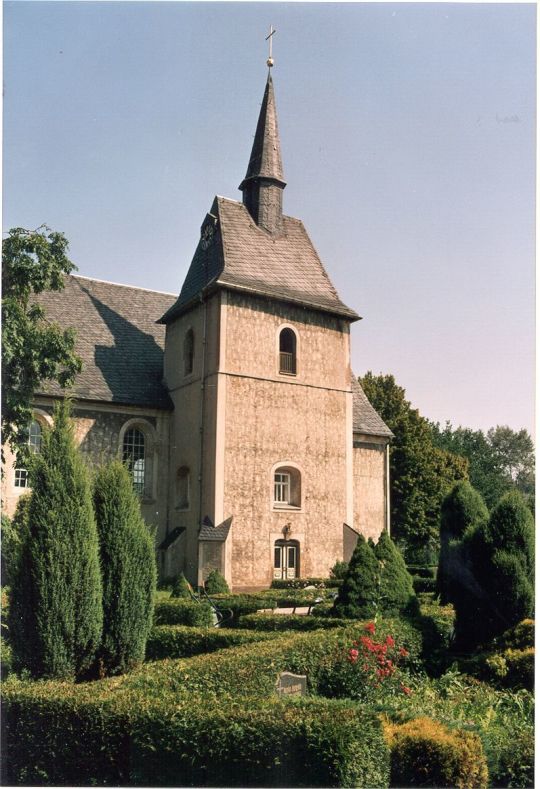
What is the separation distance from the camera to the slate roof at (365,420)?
31250 mm

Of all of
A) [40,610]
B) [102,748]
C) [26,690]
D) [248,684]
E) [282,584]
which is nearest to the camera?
[102,748]

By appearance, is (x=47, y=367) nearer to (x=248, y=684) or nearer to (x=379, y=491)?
Result: (x=248, y=684)

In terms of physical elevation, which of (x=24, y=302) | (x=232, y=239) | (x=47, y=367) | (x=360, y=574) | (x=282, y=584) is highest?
(x=232, y=239)

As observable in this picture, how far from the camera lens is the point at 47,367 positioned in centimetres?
1973

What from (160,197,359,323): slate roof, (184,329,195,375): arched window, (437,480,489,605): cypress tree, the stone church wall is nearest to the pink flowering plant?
(437,480,489,605): cypress tree

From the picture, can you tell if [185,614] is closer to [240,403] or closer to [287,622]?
[287,622]

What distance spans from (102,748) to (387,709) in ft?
10.9

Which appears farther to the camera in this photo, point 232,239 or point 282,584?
point 232,239

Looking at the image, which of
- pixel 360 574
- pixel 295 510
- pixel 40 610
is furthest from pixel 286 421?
pixel 40 610

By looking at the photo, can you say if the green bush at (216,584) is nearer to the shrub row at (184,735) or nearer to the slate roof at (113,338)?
the slate roof at (113,338)

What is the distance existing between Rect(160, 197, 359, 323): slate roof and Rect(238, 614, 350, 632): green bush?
43.0 ft

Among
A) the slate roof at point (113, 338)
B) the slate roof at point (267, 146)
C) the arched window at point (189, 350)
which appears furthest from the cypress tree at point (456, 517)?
the slate roof at point (267, 146)

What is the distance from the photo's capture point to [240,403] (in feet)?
84.6

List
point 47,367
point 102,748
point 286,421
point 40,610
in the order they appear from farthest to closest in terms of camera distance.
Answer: point 286,421 → point 47,367 → point 40,610 → point 102,748
